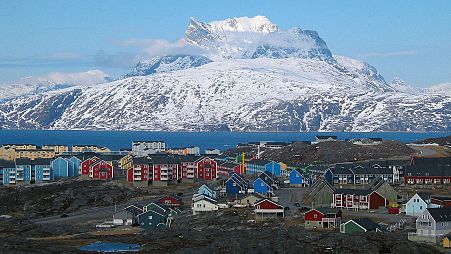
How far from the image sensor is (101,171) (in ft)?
416

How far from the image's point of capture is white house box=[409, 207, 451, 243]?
62.8 meters

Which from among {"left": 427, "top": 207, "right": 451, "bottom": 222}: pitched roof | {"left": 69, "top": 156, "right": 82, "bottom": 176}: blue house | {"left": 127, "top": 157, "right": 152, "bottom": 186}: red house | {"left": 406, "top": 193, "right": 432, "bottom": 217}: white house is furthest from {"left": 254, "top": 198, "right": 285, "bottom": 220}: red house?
{"left": 69, "top": 156, "right": 82, "bottom": 176}: blue house

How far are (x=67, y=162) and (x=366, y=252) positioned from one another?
84455 mm

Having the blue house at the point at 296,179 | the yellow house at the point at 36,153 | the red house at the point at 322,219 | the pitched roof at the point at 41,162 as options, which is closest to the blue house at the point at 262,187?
the blue house at the point at 296,179

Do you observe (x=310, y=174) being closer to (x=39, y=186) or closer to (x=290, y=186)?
(x=290, y=186)

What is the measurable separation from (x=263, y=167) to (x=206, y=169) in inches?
398

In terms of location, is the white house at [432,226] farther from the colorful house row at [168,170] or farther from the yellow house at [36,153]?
the yellow house at [36,153]

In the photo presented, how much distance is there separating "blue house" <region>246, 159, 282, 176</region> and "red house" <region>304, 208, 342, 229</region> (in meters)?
55.0

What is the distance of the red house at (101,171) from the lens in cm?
12631

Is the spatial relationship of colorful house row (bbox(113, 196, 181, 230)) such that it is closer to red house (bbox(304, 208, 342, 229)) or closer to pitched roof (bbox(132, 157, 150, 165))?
red house (bbox(304, 208, 342, 229))

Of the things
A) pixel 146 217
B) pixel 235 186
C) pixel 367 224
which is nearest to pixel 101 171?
pixel 235 186

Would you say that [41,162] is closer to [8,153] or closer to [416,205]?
[8,153]

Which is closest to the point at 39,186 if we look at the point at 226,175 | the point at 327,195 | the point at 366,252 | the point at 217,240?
the point at 226,175

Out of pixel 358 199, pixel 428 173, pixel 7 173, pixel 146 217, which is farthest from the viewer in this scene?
pixel 7 173
